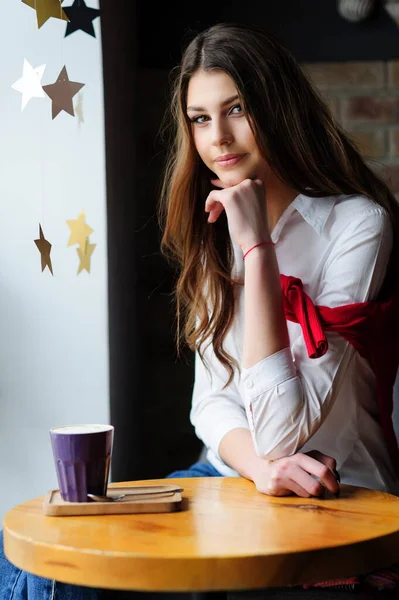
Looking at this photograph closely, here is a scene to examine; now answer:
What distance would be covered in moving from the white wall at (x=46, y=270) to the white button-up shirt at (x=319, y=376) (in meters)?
0.51

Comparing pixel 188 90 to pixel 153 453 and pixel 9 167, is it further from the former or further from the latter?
pixel 153 453

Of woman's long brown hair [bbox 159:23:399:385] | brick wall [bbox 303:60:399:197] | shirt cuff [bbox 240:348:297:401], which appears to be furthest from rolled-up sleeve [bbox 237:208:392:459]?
brick wall [bbox 303:60:399:197]

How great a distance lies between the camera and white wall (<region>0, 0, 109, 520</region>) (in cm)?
181

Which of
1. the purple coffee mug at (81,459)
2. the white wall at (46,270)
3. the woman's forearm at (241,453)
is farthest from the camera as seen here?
the white wall at (46,270)

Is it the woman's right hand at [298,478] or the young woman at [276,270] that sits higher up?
the young woman at [276,270]

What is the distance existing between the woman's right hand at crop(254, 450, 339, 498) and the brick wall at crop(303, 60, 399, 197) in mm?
1521

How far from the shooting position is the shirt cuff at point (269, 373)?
3.78 ft

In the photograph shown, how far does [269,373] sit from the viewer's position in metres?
1.15

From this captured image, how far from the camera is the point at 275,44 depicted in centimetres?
143

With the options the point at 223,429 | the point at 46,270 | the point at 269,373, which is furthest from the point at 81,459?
the point at 46,270

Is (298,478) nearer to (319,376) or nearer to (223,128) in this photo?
(319,376)

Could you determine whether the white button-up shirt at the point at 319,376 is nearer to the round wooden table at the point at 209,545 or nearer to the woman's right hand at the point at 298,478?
the woman's right hand at the point at 298,478

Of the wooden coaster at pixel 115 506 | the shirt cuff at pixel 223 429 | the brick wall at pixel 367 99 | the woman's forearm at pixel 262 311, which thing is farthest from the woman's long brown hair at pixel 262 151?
the brick wall at pixel 367 99

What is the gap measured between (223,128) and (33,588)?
81cm
